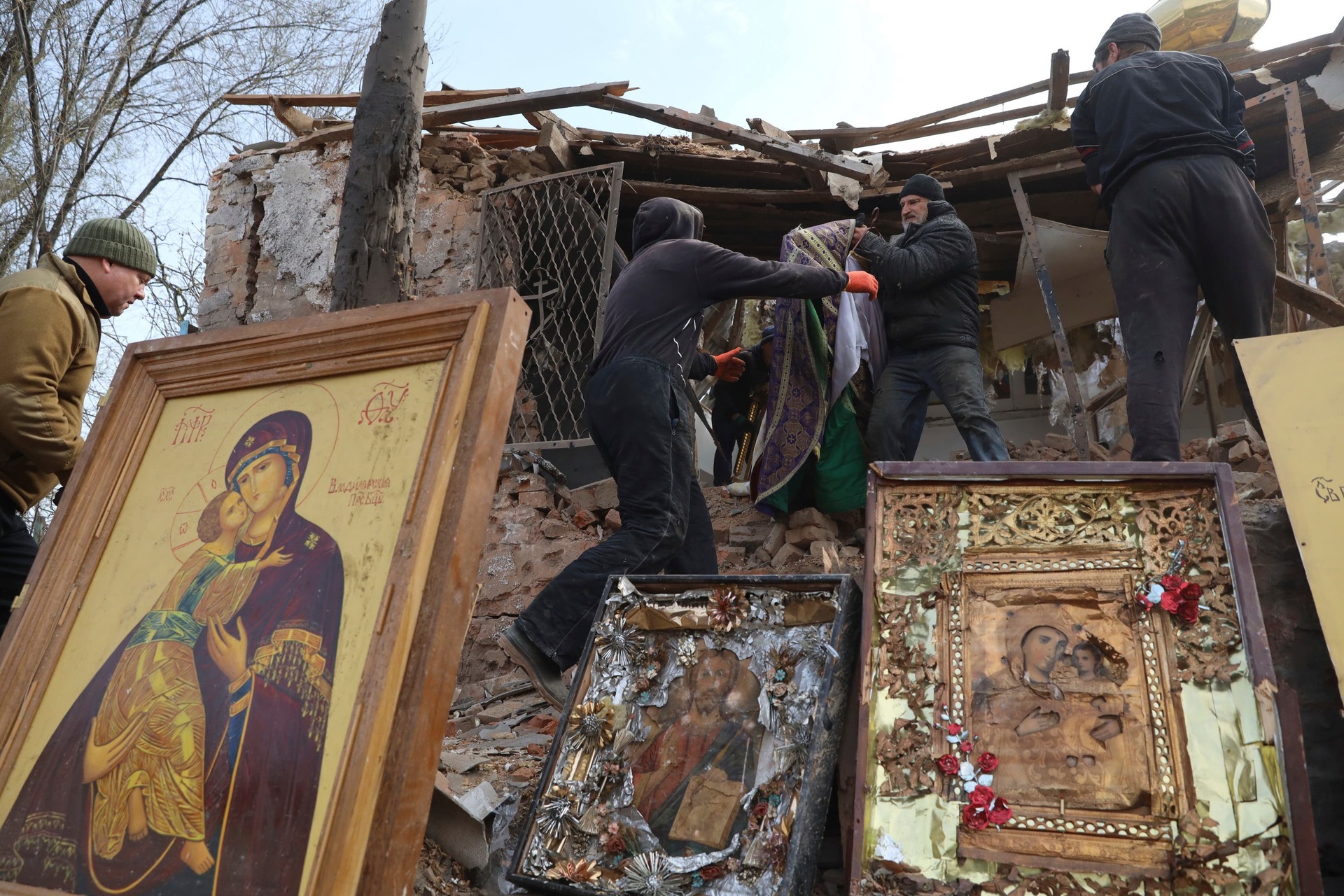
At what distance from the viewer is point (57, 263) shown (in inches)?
114

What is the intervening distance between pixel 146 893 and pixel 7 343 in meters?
1.69

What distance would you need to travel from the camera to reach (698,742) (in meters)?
2.24

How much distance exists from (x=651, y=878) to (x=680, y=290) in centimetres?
205

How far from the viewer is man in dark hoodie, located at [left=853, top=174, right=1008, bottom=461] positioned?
13.2 ft

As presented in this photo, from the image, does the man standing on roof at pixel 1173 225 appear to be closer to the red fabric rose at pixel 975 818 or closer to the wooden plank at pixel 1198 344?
the red fabric rose at pixel 975 818

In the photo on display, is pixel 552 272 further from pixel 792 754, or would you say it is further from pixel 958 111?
pixel 792 754

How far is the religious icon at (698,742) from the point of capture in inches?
79.2

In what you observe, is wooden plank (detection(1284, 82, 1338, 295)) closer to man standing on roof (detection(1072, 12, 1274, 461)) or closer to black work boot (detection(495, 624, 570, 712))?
man standing on roof (detection(1072, 12, 1274, 461))

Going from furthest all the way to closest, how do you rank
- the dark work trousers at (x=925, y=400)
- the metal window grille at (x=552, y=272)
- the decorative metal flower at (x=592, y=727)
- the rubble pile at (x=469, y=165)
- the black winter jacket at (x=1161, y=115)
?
the rubble pile at (x=469, y=165), the metal window grille at (x=552, y=272), the dark work trousers at (x=925, y=400), the black winter jacket at (x=1161, y=115), the decorative metal flower at (x=592, y=727)

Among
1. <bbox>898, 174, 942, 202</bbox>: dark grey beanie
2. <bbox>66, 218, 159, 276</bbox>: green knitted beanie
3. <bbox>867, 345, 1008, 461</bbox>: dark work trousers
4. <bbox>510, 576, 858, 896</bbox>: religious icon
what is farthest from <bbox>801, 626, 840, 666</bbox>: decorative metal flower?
<bbox>898, 174, 942, 202</bbox>: dark grey beanie

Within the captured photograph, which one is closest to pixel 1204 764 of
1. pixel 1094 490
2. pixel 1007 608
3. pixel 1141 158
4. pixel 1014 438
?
pixel 1007 608

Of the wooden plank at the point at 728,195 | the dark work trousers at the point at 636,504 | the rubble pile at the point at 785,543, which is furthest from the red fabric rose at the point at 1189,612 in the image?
the wooden plank at the point at 728,195

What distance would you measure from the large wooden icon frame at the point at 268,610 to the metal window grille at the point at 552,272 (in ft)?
10.9

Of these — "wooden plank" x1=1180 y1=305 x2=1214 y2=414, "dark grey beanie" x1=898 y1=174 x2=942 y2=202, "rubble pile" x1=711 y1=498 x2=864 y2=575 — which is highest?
"wooden plank" x1=1180 y1=305 x2=1214 y2=414
